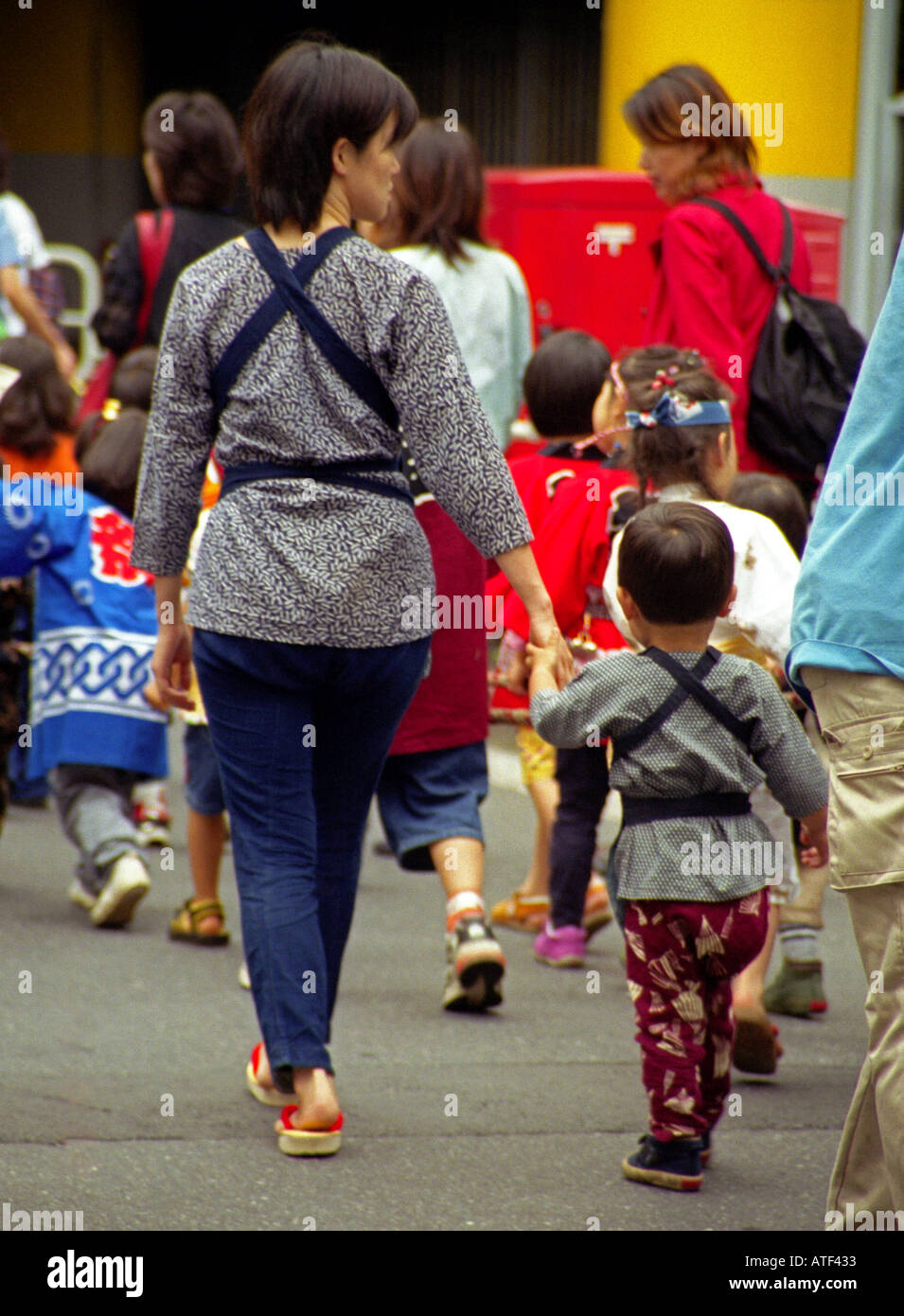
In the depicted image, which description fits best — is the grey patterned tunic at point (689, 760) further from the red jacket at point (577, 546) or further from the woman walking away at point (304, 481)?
the red jacket at point (577, 546)

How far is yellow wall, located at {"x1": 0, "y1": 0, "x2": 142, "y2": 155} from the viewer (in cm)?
1348

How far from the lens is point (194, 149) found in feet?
19.1

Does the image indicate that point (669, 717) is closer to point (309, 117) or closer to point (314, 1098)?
point (314, 1098)

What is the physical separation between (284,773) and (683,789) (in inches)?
28.5

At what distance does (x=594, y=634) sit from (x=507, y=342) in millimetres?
1350

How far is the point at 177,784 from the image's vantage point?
690 centimetres

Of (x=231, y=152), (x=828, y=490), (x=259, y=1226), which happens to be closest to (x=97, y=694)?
(x=231, y=152)

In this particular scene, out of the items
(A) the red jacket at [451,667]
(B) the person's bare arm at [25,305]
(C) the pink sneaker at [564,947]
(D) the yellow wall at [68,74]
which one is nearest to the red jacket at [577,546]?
(A) the red jacket at [451,667]

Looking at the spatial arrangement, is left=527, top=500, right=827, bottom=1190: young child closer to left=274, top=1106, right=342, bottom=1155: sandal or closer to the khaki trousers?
left=274, top=1106, right=342, bottom=1155: sandal

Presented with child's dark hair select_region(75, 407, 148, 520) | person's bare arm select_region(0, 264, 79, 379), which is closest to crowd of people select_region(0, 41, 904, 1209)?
child's dark hair select_region(75, 407, 148, 520)

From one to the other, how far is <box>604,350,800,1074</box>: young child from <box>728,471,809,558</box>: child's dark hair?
23cm

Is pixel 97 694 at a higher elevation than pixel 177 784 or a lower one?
higher
